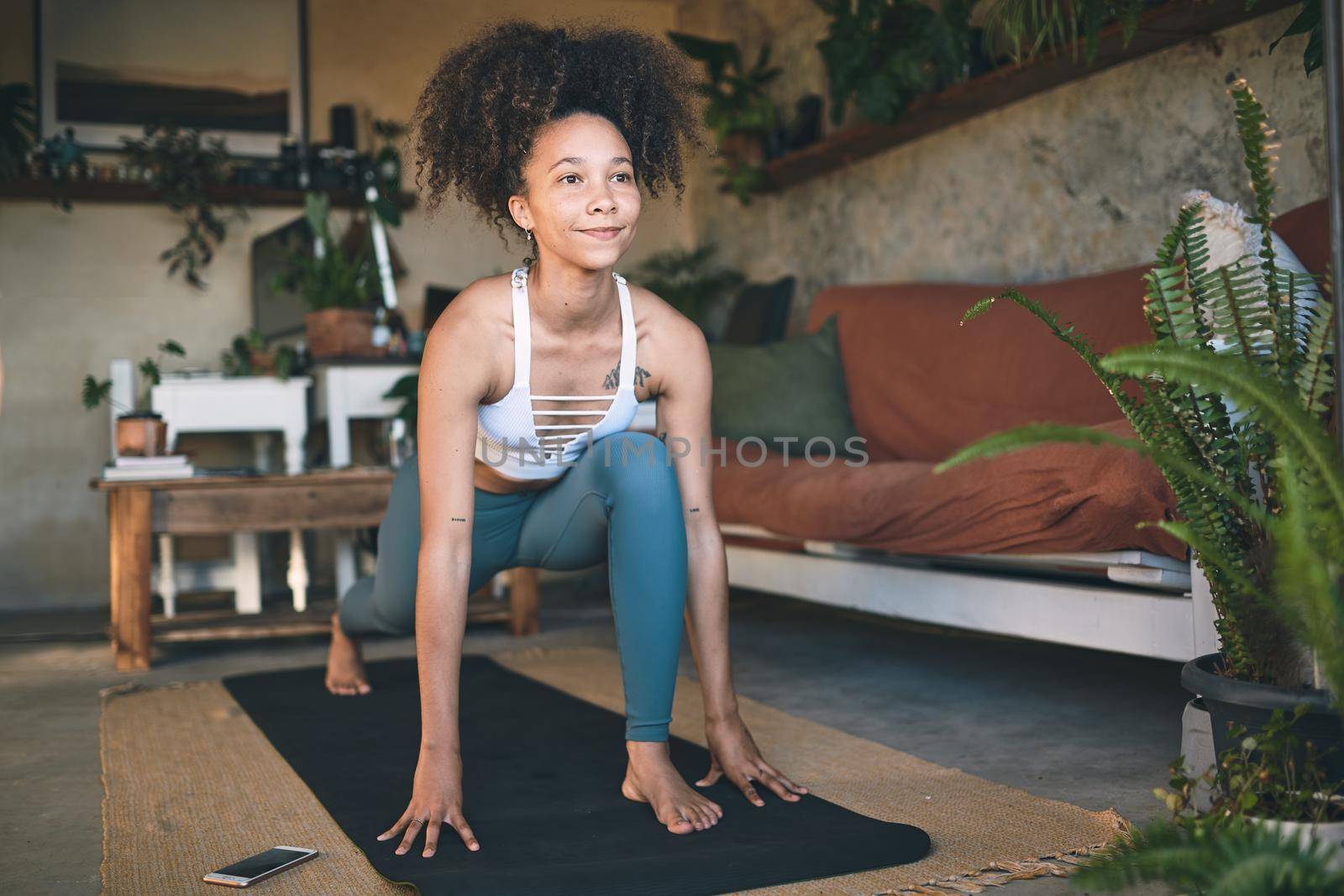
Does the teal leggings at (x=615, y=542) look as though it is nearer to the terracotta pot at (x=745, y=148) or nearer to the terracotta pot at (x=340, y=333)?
the terracotta pot at (x=340, y=333)

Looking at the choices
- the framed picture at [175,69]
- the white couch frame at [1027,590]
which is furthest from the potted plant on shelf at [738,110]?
the white couch frame at [1027,590]

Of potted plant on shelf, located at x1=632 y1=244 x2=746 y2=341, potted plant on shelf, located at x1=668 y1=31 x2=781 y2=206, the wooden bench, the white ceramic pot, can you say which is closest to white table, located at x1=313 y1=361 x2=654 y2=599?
the wooden bench

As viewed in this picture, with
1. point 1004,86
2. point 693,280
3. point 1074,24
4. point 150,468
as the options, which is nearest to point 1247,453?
point 1074,24

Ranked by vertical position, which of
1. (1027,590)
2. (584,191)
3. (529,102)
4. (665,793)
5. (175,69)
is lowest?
(665,793)

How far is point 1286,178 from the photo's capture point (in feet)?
8.60

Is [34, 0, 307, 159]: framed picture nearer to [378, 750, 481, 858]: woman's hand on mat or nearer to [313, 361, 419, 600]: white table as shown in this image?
[313, 361, 419, 600]: white table

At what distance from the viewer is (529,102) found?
1.74 m

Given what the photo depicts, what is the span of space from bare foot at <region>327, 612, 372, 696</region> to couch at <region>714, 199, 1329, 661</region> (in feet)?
3.17

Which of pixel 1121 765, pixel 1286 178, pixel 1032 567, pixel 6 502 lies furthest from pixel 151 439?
pixel 1286 178

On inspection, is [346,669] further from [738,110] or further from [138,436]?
[738,110]

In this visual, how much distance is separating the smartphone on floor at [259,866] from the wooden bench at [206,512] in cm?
175

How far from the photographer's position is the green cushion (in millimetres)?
3443

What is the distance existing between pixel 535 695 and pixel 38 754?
938 mm

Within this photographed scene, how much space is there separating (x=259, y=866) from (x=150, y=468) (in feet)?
6.45
